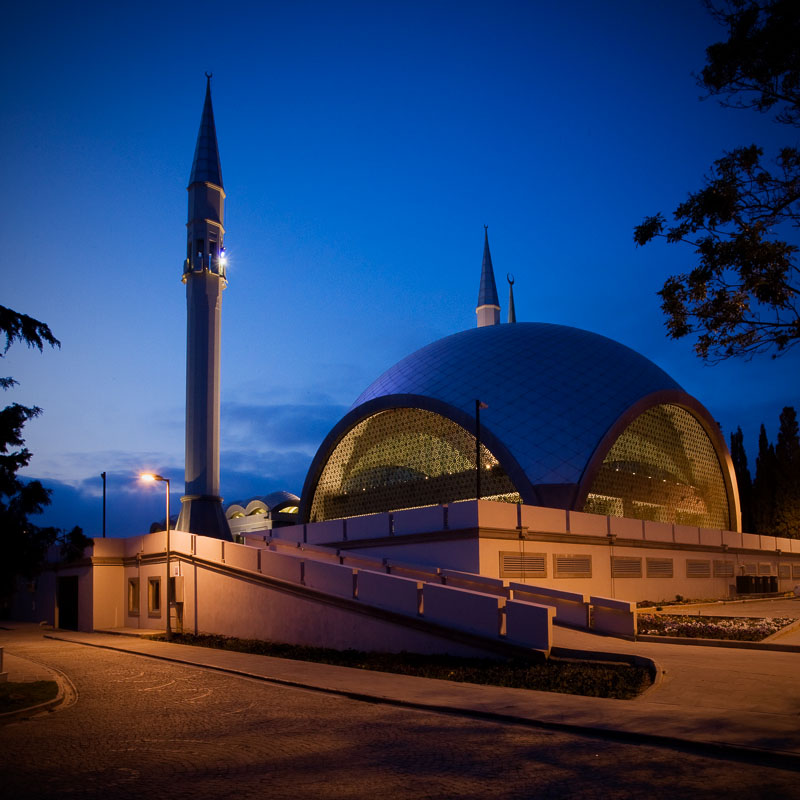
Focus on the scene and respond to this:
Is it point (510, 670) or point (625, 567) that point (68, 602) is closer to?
point (625, 567)

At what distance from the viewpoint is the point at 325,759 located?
8.32 m

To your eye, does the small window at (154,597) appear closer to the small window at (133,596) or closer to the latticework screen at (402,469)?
the small window at (133,596)

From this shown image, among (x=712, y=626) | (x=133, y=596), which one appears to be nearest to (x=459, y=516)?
(x=712, y=626)

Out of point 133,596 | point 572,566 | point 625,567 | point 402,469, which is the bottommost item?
point 133,596

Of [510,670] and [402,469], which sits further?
[402,469]

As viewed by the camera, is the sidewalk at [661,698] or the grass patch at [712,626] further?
the grass patch at [712,626]

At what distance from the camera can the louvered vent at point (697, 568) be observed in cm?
3321

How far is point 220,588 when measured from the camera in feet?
79.6

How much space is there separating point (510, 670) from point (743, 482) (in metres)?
59.4

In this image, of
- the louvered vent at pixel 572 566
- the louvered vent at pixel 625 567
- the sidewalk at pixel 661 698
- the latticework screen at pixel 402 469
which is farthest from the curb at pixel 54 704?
the latticework screen at pixel 402 469

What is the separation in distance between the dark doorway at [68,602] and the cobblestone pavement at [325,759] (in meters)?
23.3

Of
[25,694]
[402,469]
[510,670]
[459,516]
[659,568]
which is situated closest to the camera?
[25,694]

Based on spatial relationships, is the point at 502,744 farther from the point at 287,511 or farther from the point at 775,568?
the point at 287,511

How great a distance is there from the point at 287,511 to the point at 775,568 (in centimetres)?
3701
